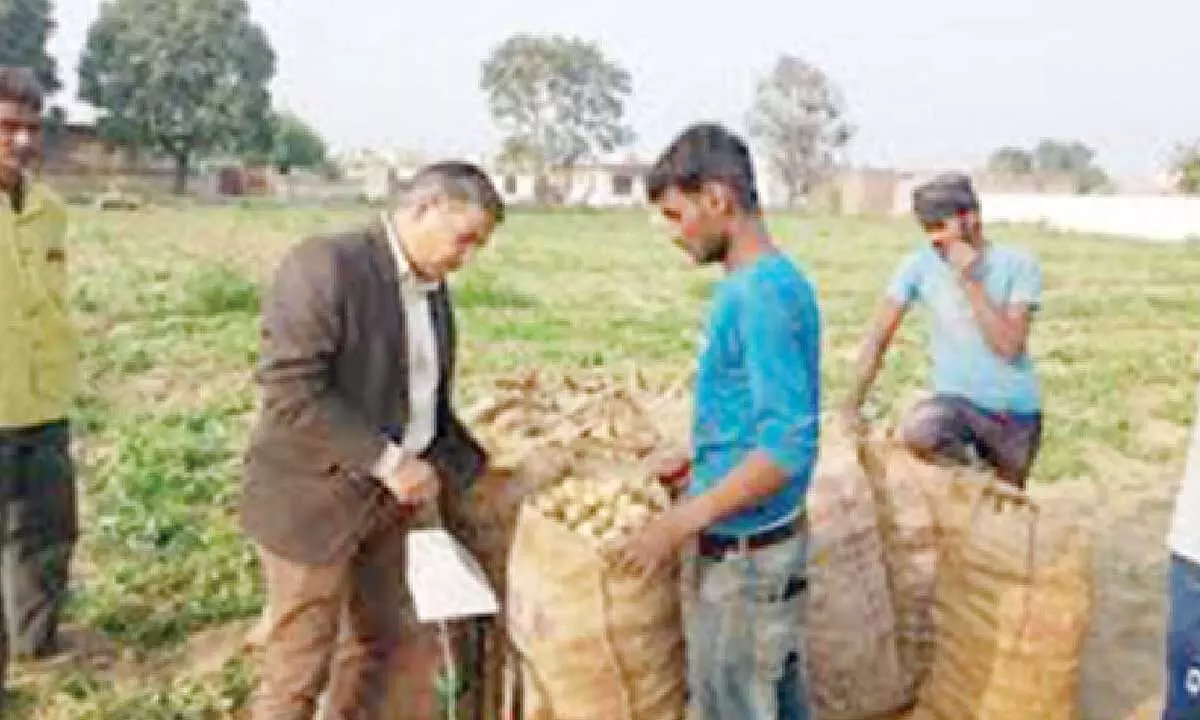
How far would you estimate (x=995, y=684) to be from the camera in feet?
12.9

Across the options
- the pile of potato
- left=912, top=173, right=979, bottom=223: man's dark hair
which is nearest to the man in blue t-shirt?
left=912, top=173, right=979, bottom=223: man's dark hair

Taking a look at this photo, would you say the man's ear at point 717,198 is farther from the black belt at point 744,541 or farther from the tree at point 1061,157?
the tree at point 1061,157

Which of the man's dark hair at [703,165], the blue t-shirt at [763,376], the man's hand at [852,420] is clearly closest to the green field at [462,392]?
the man's hand at [852,420]

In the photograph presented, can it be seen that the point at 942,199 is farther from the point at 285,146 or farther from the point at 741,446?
the point at 285,146

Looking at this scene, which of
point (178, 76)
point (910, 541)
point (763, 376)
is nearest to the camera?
point (763, 376)

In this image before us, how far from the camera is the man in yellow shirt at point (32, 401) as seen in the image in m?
4.60

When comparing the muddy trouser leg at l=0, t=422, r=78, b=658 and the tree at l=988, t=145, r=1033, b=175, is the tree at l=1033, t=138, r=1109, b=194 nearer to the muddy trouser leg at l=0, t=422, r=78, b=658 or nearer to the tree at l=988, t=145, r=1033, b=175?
the tree at l=988, t=145, r=1033, b=175

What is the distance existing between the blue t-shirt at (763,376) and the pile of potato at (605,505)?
1.18ft

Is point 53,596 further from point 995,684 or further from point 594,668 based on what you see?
point 995,684

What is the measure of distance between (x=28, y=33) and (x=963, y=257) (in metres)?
58.8

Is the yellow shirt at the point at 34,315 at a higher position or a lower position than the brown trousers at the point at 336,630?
higher

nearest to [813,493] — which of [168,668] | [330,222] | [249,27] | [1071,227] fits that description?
[168,668]

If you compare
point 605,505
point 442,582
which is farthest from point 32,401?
point 605,505

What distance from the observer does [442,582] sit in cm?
333
